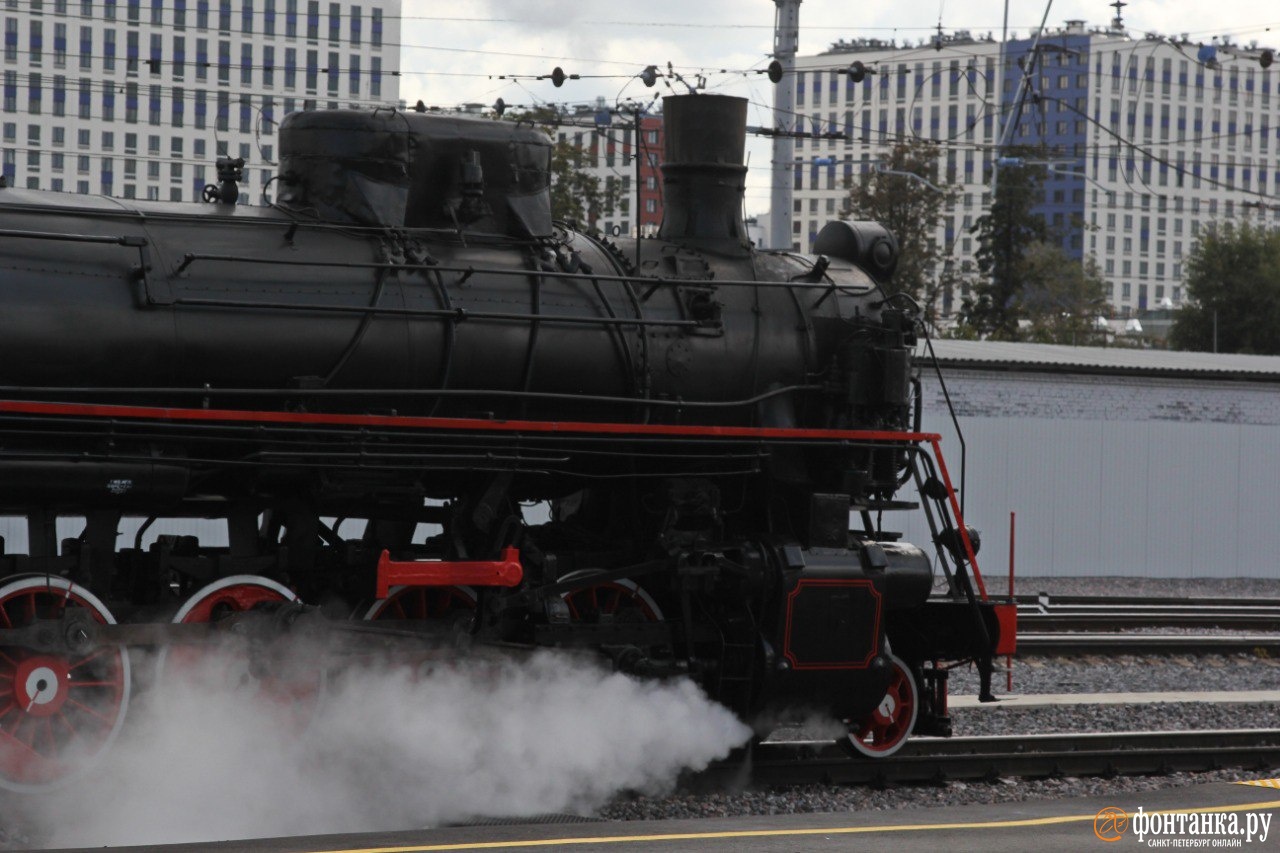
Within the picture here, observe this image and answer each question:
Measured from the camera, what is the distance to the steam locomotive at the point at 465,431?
768cm

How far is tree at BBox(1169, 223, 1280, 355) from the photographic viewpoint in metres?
61.4

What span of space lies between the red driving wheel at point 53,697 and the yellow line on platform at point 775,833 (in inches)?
73.7

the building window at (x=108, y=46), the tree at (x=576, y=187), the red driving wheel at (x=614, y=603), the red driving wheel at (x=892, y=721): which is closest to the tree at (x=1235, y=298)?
the tree at (x=576, y=187)

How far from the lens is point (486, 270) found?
29.0 ft

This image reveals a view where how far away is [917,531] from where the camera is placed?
79.2 ft

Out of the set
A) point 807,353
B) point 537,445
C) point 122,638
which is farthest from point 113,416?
point 807,353

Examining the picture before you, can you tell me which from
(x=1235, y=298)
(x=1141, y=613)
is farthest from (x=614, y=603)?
(x=1235, y=298)

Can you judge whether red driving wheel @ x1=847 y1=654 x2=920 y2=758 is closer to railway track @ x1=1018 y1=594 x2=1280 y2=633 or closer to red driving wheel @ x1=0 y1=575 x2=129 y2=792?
red driving wheel @ x1=0 y1=575 x2=129 y2=792

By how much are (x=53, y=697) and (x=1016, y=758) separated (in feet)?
19.6

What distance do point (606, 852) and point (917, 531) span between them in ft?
59.3

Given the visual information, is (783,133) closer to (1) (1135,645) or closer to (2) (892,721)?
(1) (1135,645)

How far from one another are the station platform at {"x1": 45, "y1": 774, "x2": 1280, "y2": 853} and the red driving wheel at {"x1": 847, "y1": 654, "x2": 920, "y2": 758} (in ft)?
6.15

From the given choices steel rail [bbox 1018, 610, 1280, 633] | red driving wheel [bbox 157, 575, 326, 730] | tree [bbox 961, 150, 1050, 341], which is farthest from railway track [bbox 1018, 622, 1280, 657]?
tree [bbox 961, 150, 1050, 341]

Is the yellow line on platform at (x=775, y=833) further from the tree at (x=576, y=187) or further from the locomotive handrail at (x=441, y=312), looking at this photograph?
the tree at (x=576, y=187)
